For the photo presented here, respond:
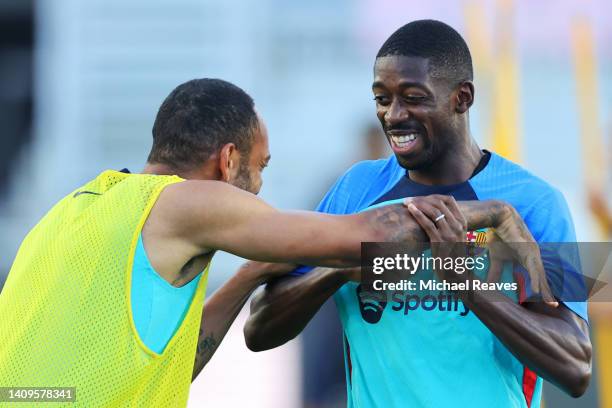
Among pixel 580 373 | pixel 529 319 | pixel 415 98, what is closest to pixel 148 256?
pixel 415 98

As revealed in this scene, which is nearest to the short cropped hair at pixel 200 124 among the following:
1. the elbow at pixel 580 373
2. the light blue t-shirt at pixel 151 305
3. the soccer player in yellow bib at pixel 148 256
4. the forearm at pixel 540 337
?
the soccer player in yellow bib at pixel 148 256

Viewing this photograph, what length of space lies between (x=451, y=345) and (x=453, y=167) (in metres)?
0.66

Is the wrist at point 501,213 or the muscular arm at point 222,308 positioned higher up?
the wrist at point 501,213

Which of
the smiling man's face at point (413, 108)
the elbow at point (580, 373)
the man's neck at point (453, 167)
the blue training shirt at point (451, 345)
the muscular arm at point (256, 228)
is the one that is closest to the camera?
the muscular arm at point (256, 228)

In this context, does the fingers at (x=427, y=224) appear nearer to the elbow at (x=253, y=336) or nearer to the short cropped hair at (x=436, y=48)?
the short cropped hair at (x=436, y=48)

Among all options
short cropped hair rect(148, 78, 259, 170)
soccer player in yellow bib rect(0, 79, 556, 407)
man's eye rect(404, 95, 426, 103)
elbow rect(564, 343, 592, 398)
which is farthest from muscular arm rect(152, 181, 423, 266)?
elbow rect(564, 343, 592, 398)

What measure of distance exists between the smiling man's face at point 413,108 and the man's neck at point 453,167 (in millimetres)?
44

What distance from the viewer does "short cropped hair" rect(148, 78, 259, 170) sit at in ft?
14.0

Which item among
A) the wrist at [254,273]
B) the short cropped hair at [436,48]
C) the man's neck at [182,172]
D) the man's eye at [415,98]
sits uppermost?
the short cropped hair at [436,48]

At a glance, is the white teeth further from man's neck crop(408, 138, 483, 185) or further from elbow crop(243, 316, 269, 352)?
elbow crop(243, 316, 269, 352)

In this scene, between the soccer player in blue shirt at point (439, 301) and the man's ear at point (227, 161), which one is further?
the man's ear at point (227, 161)

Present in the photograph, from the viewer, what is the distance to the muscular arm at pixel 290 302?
4.42 metres

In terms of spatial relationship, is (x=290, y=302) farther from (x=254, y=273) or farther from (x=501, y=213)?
(x=501, y=213)

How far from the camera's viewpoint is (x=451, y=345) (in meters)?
→ 4.25
